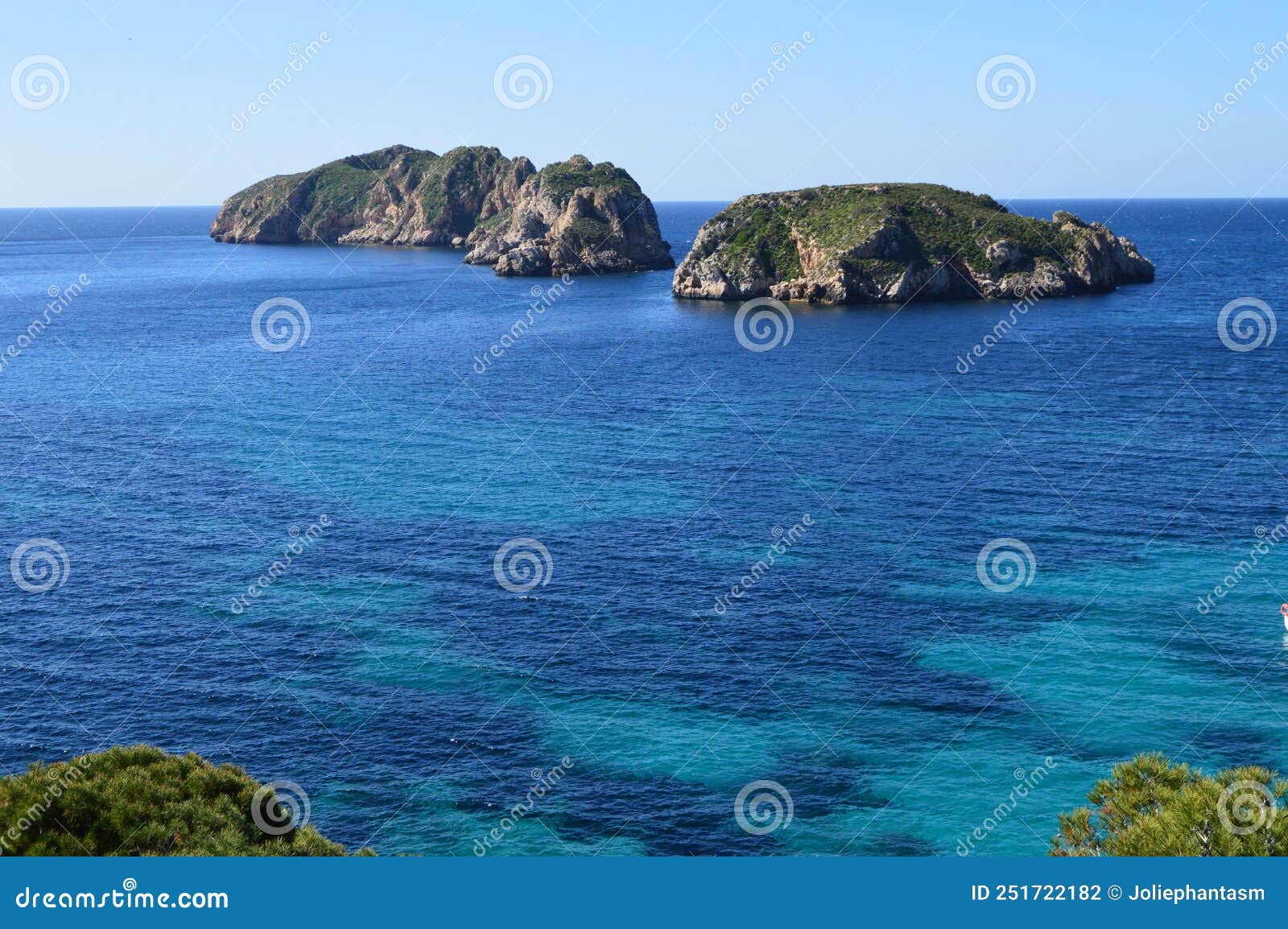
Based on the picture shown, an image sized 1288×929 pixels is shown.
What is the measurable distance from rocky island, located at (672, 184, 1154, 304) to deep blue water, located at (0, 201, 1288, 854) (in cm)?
5690

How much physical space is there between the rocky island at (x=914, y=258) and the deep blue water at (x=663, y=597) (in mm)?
56904

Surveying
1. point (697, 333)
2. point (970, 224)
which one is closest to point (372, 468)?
point (697, 333)

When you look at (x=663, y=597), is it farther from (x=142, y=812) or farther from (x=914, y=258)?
(x=914, y=258)

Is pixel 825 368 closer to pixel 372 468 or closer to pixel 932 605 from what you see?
pixel 372 468

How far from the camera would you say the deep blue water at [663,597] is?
52.6m

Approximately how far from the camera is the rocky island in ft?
604

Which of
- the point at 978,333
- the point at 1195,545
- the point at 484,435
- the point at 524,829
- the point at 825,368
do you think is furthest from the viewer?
the point at 978,333

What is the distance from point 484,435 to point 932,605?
53904 mm

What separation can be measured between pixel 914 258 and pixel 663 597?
5155 inches

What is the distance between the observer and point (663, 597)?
69.9m

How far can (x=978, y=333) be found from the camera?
504ft

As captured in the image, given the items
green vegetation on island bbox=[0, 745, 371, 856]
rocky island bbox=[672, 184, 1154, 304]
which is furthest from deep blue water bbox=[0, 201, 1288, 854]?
rocky island bbox=[672, 184, 1154, 304]

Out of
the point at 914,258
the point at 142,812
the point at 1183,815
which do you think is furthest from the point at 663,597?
the point at 914,258

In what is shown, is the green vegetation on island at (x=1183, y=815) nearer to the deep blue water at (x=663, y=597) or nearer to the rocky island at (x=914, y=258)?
the deep blue water at (x=663, y=597)
